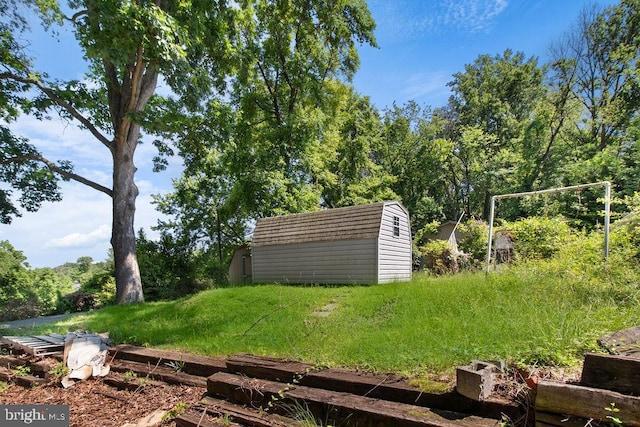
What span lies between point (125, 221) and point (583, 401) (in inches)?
506

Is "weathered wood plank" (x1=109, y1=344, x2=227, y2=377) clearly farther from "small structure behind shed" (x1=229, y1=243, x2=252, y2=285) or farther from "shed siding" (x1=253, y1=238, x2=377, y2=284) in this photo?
"small structure behind shed" (x1=229, y1=243, x2=252, y2=285)

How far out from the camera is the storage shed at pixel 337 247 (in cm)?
1070

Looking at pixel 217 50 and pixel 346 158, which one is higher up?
pixel 217 50

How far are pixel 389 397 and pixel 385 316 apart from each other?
3.11 m

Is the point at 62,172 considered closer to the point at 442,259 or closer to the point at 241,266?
A: the point at 241,266

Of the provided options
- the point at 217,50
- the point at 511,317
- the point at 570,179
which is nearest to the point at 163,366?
the point at 511,317

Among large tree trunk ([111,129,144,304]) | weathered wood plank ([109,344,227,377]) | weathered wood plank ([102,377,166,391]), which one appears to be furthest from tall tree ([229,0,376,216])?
weathered wood plank ([102,377,166,391])

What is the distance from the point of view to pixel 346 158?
21.2 metres

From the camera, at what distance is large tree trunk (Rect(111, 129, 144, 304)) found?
11.4 meters

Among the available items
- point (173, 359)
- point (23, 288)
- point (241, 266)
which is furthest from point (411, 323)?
point (23, 288)

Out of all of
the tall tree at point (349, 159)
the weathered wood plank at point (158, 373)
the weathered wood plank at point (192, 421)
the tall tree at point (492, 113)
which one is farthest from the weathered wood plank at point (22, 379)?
the tall tree at point (492, 113)

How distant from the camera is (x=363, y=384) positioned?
317 centimetres

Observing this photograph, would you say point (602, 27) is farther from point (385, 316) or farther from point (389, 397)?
point (389, 397)

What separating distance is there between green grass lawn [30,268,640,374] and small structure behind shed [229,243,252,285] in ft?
21.9
